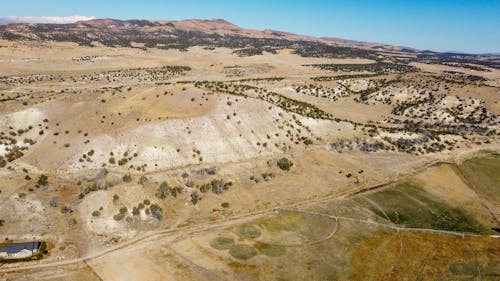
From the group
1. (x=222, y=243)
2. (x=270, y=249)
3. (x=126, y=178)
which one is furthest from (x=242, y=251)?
(x=126, y=178)

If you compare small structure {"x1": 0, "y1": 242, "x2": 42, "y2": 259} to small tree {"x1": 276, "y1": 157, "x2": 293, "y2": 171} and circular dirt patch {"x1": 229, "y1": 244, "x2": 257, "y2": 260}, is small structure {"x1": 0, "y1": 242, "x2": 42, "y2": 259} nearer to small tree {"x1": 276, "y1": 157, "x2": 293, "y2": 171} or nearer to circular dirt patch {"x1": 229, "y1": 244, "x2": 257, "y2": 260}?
circular dirt patch {"x1": 229, "y1": 244, "x2": 257, "y2": 260}

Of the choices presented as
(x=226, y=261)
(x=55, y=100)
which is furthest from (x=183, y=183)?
(x=55, y=100)

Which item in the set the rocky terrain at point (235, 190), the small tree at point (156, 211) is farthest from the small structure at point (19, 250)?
the small tree at point (156, 211)

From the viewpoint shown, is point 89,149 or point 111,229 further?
point 89,149

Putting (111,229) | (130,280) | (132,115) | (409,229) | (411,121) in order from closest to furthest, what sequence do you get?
(130,280)
(111,229)
(409,229)
(132,115)
(411,121)

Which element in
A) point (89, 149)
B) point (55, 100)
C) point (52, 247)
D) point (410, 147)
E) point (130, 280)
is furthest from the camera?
point (410, 147)

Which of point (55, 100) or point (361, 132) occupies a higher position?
point (55, 100)

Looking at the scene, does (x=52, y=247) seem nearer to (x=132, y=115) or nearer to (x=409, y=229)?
(x=132, y=115)

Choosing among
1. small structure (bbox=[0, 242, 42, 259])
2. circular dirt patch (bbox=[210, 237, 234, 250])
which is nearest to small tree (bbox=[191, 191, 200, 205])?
circular dirt patch (bbox=[210, 237, 234, 250])
